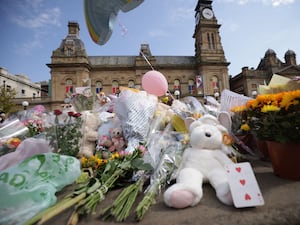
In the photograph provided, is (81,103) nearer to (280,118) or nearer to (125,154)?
(125,154)

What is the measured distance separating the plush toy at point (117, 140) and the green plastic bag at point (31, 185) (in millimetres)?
759

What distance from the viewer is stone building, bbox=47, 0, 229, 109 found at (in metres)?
17.6

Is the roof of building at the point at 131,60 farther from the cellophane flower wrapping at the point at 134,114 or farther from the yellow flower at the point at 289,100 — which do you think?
the yellow flower at the point at 289,100

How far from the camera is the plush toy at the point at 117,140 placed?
6.34 ft

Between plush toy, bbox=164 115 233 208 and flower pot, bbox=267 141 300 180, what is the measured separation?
1.06ft

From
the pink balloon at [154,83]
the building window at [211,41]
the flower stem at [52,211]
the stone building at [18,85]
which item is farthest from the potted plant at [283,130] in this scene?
the stone building at [18,85]

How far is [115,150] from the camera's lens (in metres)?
1.95

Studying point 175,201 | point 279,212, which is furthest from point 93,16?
point 279,212

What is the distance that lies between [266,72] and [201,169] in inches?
975

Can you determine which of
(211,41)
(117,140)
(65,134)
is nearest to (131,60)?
(211,41)

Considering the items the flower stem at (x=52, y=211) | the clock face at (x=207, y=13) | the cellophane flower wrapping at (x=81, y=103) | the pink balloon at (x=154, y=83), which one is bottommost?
the flower stem at (x=52, y=211)

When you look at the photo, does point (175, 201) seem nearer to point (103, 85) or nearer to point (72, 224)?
point (72, 224)

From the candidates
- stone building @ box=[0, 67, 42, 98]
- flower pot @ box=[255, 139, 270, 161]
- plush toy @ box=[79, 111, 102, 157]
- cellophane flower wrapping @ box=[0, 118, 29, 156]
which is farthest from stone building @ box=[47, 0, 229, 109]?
flower pot @ box=[255, 139, 270, 161]

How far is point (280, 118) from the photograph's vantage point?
3.47ft
